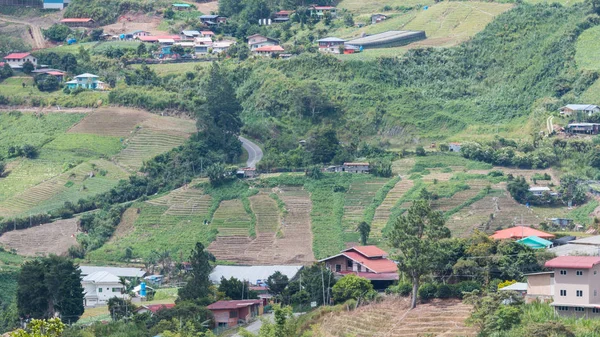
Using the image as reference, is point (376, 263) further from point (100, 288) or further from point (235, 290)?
point (100, 288)

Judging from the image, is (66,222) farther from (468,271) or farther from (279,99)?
(468,271)

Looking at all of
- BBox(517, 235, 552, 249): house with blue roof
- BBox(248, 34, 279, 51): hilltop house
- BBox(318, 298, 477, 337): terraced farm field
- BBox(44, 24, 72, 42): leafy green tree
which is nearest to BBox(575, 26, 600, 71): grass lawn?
BBox(248, 34, 279, 51): hilltop house

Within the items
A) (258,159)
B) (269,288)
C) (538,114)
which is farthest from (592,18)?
(269,288)

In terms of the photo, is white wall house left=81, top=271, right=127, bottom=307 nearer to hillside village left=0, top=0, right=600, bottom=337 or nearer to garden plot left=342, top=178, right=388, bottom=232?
hillside village left=0, top=0, right=600, bottom=337

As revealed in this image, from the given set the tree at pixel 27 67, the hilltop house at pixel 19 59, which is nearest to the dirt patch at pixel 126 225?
the tree at pixel 27 67

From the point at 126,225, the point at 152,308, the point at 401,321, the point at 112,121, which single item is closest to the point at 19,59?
the point at 112,121

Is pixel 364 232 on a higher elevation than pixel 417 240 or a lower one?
lower
